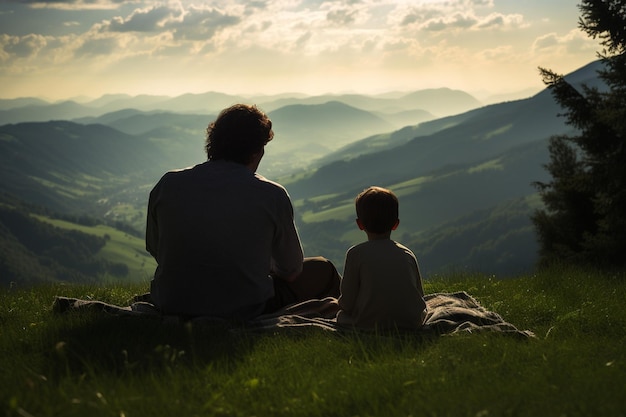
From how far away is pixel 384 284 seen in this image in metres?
5.52

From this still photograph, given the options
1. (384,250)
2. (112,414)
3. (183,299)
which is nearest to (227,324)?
(183,299)

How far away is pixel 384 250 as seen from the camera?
5531 millimetres

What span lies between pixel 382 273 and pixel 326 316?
1.21 meters

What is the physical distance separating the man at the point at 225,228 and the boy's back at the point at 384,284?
72 centimetres

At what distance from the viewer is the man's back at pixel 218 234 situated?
18.4ft

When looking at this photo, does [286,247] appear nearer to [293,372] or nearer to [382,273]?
[382,273]

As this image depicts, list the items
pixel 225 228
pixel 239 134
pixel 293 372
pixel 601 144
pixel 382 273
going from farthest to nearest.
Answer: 1. pixel 601 144
2. pixel 239 134
3. pixel 225 228
4. pixel 382 273
5. pixel 293 372

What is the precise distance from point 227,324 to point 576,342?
3261 mm

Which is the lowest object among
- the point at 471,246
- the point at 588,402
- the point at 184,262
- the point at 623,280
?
the point at 471,246

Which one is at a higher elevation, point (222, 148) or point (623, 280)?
point (222, 148)

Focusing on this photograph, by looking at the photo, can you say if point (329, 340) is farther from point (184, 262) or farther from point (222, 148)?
point (222, 148)

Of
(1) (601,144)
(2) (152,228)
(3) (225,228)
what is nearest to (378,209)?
(3) (225,228)

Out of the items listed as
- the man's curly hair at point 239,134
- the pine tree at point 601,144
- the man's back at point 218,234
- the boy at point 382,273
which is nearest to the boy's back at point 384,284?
the boy at point 382,273

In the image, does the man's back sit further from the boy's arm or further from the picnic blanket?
the boy's arm
